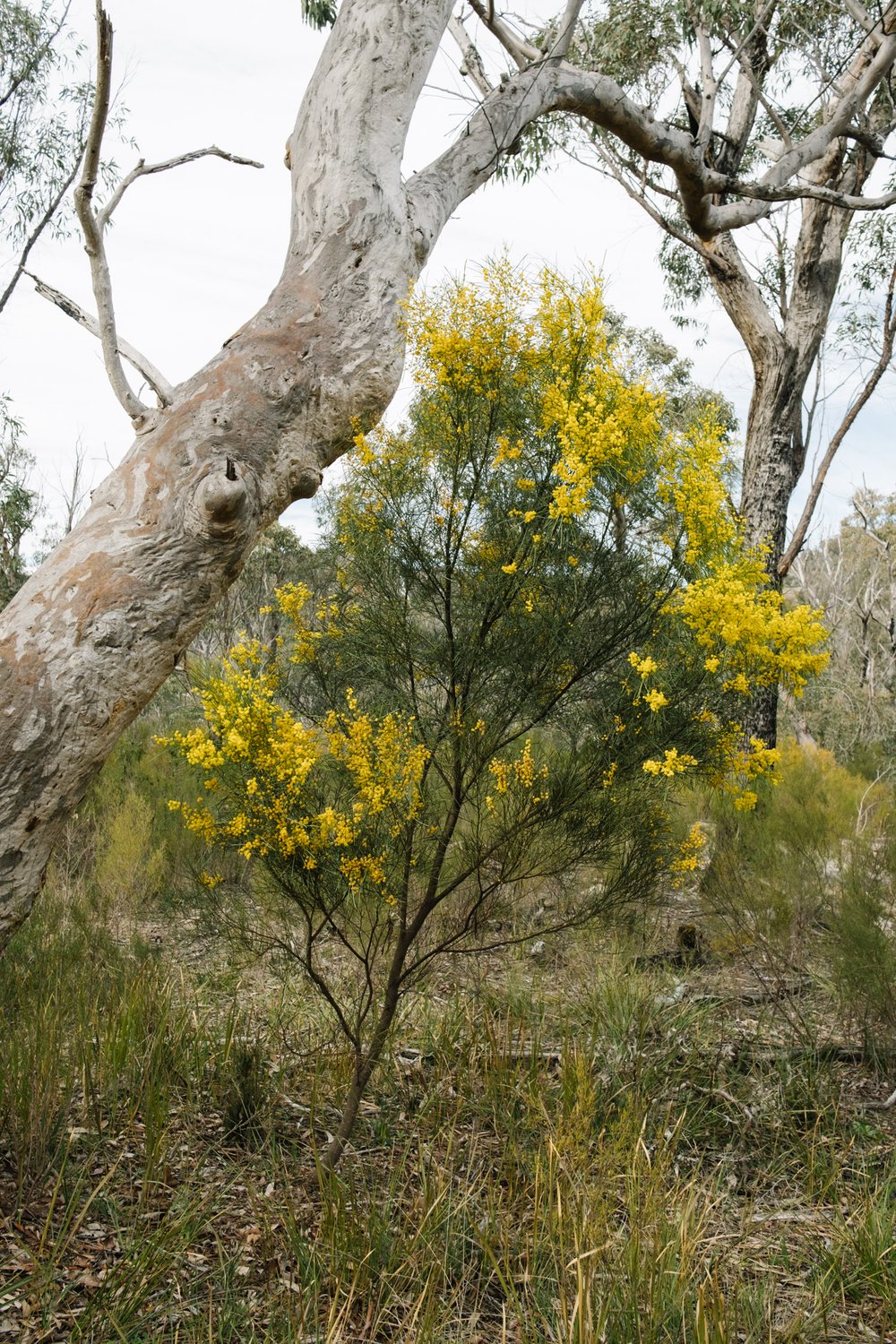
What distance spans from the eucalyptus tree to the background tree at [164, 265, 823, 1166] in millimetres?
244

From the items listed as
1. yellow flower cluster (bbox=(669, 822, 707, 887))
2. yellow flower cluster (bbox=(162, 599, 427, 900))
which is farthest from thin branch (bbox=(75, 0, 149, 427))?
yellow flower cluster (bbox=(669, 822, 707, 887))

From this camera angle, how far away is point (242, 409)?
2.37m

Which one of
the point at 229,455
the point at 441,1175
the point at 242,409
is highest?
the point at 242,409

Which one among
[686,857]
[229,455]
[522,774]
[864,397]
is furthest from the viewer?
[864,397]

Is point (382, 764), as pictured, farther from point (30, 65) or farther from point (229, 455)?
point (30, 65)

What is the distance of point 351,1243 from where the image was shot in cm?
241

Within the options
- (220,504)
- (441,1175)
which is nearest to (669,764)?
(441,1175)

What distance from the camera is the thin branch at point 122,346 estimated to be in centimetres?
270

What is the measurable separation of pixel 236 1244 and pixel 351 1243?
432 millimetres

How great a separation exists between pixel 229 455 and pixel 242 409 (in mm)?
140

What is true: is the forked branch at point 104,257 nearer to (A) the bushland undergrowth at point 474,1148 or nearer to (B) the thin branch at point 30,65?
(A) the bushland undergrowth at point 474,1148

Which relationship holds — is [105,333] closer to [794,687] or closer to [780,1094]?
[794,687]

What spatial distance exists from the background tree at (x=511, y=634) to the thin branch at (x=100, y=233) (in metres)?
0.62

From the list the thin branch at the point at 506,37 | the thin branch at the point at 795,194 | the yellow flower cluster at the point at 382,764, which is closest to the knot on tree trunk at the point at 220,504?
the yellow flower cluster at the point at 382,764
